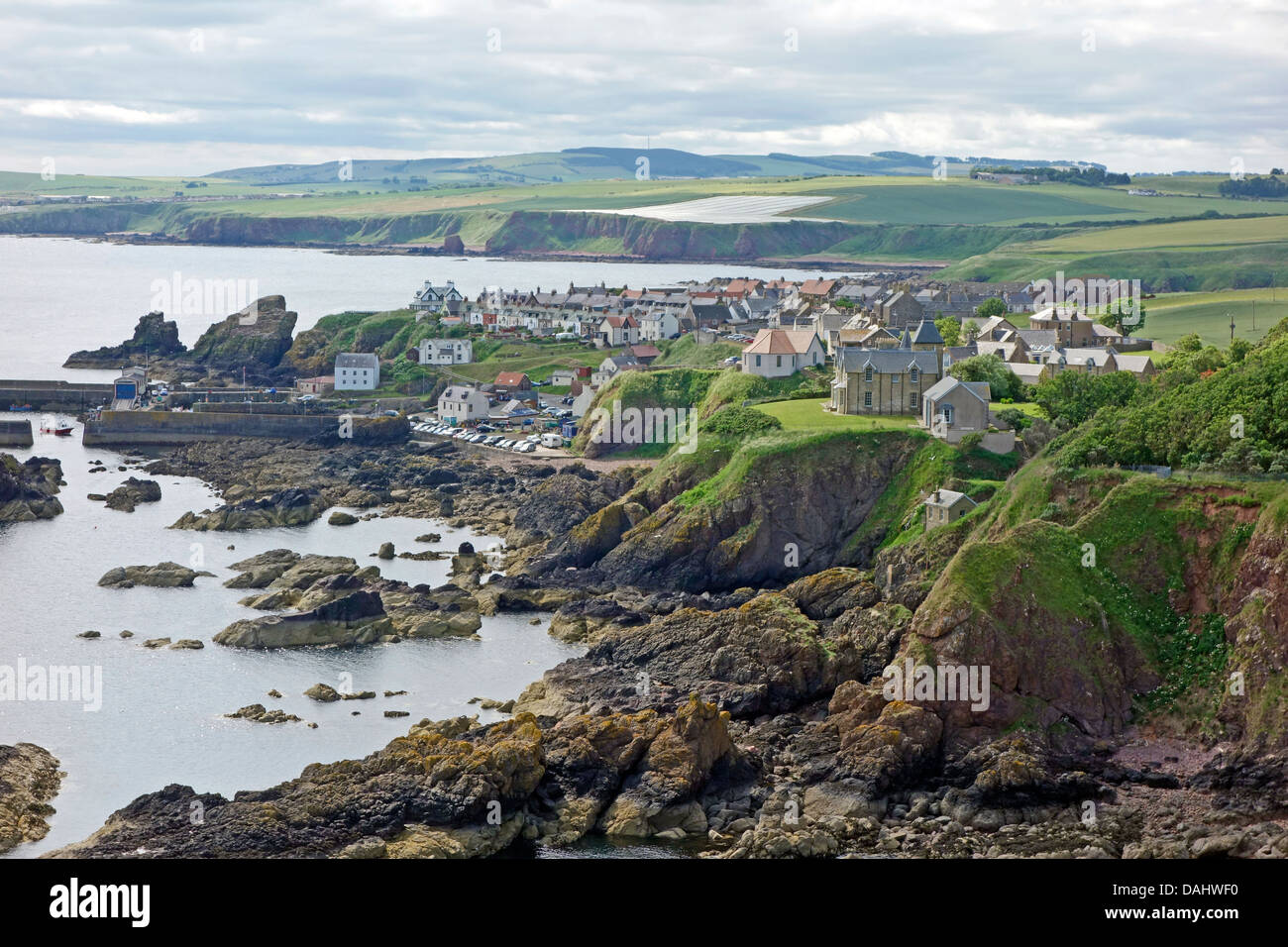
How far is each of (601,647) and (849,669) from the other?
7912 millimetres

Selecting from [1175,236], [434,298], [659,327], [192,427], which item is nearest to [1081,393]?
[659,327]

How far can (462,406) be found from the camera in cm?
8438

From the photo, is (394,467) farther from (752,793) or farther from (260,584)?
(752,793)

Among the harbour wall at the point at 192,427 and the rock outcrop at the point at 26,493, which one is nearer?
the rock outcrop at the point at 26,493

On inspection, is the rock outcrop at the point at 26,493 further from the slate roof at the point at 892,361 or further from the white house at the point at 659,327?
the white house at the point at 659,327

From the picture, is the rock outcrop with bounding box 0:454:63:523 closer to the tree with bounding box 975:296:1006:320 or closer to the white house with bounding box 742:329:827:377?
the white house with bounding box 742:329:827:377

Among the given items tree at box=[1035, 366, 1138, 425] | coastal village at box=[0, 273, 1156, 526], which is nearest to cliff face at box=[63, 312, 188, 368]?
coastal village at box=[0, 273, 1156, 526]

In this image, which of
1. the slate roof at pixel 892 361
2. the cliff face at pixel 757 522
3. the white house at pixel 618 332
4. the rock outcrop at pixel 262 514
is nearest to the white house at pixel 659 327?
the white house at pixel 618 332

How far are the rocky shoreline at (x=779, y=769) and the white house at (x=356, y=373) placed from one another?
4949 centimetres

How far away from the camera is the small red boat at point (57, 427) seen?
8681 centimetres

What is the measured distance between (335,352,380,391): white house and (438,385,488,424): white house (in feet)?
31.6

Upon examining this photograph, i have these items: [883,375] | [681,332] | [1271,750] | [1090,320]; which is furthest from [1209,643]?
[681,332]
